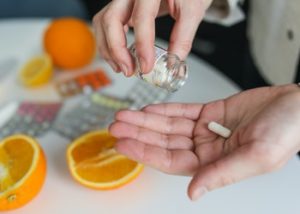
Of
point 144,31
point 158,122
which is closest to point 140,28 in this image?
point 144,31

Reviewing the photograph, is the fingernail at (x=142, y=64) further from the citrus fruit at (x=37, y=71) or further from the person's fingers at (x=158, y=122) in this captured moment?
the citrus fruit at (x=37, y=71)

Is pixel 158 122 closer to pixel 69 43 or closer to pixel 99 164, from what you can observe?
pixel 99 164

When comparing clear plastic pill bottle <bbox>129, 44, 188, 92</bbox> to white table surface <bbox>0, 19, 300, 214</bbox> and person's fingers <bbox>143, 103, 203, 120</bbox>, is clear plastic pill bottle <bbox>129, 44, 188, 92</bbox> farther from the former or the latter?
white table surface <bbox>0, 19, 300, 214</bbox>

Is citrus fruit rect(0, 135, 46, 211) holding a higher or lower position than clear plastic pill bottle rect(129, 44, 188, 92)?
lower

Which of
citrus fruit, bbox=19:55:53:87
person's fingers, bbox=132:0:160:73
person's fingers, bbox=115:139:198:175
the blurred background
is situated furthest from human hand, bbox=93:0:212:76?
the blurred background

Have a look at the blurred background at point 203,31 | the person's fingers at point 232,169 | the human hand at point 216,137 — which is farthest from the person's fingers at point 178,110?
the blurred background at point 203,31

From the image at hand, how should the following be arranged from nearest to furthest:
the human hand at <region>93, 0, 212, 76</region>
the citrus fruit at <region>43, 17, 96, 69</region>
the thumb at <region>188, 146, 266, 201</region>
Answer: the thumb at <region>188, 146, 266, 201</region>
the human hand at <region>93, 0, 212, 76</region>
the citrus fruit at <region>43, 17, 96, 69</region>

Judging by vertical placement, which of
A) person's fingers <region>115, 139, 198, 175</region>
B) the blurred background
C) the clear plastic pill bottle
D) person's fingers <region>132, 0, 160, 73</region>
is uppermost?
person's fingers <region>132, 0, 160, 73</region>
